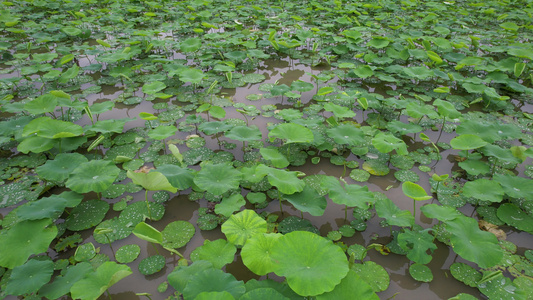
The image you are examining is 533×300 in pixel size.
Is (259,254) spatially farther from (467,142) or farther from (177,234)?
(467,142)

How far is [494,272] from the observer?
2.24m

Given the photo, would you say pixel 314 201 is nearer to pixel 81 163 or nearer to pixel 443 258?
pixel 443 258

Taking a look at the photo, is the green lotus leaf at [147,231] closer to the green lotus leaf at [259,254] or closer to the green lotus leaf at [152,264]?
the green lotus leaf at [152,264]

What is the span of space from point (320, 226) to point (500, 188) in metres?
1.73

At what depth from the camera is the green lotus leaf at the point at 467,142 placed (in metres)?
3.32

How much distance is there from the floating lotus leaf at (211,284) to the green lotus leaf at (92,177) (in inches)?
51.2

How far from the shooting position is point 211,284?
6.29 feet

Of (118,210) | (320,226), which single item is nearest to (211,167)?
(118,210)

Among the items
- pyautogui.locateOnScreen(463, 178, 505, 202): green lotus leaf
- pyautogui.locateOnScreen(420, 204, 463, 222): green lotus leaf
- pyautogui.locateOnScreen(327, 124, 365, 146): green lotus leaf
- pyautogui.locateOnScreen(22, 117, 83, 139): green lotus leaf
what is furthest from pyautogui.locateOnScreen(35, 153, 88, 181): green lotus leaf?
pyautogui.locateOnScreen(463, 178, 505, 202): green lotus leaf

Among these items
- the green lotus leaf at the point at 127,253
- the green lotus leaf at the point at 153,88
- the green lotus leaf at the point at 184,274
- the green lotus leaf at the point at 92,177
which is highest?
the green lotus leaf at the point at 153,88

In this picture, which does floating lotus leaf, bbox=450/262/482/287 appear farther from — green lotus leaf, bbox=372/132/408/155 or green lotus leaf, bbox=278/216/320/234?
green lotus leaf, bbox=372/132/408/155

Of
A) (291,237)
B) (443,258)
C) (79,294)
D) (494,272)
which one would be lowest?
(443,258)

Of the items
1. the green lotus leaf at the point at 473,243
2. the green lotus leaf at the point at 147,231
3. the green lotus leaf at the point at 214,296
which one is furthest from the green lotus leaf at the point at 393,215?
the green lotus leaf at the point at 147,231

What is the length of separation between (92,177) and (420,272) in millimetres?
2931
